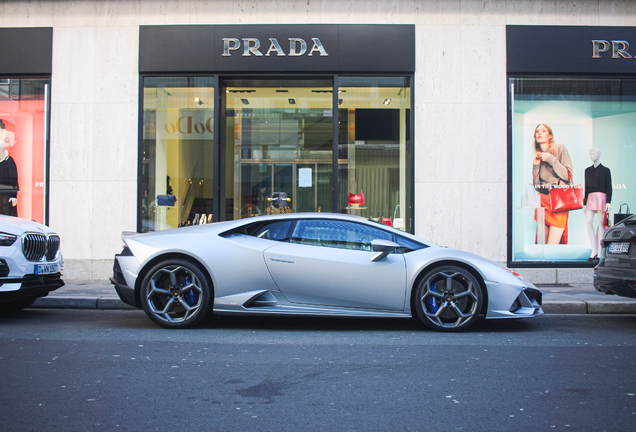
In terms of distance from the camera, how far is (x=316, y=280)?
18.7 ft

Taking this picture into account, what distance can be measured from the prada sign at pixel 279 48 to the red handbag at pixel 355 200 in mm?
2339

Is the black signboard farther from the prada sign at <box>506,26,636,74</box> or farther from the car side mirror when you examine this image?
the prada sign at <box>506,26,636,74</box>

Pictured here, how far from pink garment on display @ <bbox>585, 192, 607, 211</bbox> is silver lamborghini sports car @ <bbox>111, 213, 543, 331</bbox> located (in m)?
5.45

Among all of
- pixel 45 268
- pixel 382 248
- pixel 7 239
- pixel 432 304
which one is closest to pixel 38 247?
pixel 45 268

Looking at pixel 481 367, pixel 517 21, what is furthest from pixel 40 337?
pixel 517 21

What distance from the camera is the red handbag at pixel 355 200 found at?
10.6 m

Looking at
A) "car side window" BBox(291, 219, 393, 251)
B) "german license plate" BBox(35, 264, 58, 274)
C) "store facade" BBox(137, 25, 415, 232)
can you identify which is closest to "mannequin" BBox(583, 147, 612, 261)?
"store facade" BBox(137, 25, 415, 232)

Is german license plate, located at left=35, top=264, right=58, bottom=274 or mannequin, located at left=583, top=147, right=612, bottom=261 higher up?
mannequin, located at left=583, top=147, right=612, bottom=261

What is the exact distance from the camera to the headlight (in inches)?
234

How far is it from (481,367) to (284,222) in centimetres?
265

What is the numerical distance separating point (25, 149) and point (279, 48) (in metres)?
5.32

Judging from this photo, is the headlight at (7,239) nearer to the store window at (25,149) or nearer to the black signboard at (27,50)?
the store window at (25,149)

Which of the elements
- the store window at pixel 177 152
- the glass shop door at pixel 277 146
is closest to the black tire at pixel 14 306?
the store window at pixel 177 152

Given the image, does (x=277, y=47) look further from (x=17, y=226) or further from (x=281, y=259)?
(x=17, y=226)
